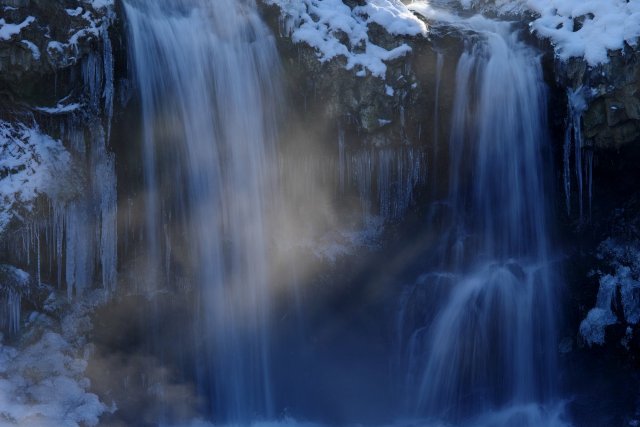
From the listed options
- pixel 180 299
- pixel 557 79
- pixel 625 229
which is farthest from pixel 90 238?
pixel 625 229

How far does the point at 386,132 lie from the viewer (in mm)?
10102

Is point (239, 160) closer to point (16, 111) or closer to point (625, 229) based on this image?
point (16, 111)

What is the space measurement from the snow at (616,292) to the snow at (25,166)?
294 inches

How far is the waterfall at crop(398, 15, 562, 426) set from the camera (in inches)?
389

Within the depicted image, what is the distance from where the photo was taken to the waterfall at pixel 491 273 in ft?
32.4

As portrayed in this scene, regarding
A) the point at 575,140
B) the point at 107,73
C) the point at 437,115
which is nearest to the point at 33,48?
the point at 107,73

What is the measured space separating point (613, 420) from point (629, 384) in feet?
2.05

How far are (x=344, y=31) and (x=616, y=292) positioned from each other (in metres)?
5.33

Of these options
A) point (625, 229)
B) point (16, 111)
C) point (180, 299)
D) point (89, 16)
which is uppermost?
point (89, 16)

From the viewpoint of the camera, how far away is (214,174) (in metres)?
9.62

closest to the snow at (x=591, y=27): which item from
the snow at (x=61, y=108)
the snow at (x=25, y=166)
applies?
the snow at (x=61, y=108)

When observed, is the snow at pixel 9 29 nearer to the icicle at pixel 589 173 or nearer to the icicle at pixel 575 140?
the icicle at pixel 575 140

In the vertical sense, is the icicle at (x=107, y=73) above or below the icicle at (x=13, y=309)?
above

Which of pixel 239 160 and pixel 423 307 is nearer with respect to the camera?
pixel 239 160
